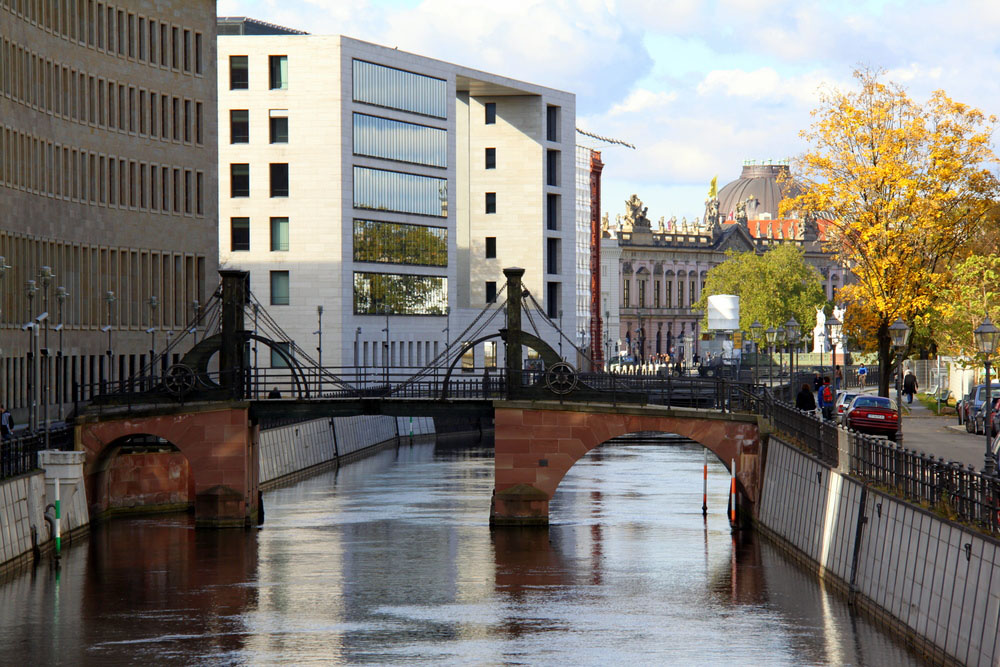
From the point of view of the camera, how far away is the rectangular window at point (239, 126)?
115 metres

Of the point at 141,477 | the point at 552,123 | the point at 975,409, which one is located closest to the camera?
the point at 975,409

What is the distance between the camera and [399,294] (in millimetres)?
122875

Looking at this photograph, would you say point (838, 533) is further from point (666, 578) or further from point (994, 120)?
point (994, 120)

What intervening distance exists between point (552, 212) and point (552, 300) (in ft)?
22.6

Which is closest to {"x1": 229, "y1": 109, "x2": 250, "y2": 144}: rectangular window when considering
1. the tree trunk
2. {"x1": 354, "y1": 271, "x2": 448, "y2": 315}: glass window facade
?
{"x1": 354, "y1": 271, "x2": 448, "y2": 315}: glass window facade

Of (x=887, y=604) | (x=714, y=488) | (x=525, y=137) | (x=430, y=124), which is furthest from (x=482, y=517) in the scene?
(x=525, y=137)

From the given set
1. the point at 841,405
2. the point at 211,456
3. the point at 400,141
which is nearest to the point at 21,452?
the point at 211,456

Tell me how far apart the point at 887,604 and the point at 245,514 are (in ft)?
103

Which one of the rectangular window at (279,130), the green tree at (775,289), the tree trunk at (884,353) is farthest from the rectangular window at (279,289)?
the green tree at (775,289)

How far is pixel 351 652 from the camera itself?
140 ft

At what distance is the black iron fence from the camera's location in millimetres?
52469

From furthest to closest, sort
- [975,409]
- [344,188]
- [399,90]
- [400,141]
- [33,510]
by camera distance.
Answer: [400,141]
[399,90]
[344,188]
[975,409]
[33,510]

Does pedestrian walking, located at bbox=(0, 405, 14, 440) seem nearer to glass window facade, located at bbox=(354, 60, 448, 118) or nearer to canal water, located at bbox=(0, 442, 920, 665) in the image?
canal water, located at bbox=(0, 442, 920, 665)

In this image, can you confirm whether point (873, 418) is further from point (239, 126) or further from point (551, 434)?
point (239, 126)
